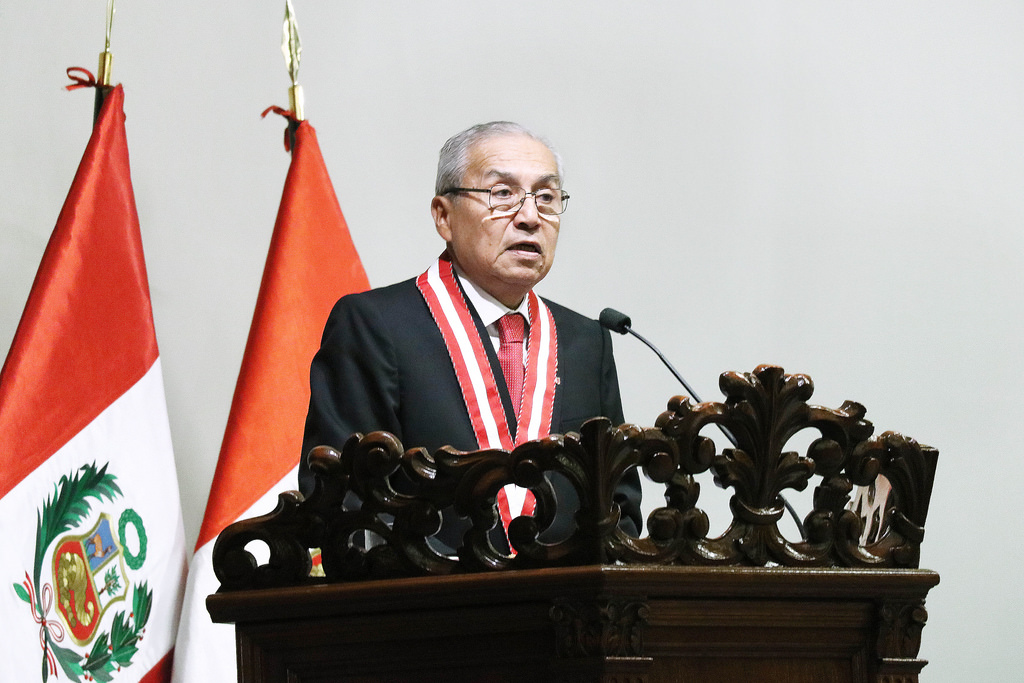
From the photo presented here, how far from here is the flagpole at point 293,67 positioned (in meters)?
3.09

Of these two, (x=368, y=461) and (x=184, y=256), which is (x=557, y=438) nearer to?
(x=368, y=461)

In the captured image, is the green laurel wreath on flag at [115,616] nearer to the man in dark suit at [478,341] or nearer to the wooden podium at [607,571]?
the man in dark suit at [478,341]

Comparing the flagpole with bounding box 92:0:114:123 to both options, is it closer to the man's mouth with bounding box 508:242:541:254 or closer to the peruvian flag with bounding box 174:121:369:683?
the peruvian flag with bounding box 174:121:369:683

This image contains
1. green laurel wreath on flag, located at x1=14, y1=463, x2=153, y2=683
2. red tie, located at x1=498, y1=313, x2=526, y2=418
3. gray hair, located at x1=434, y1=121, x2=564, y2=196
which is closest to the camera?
red tie, located at x1=498, y1=313, x2=526, y2=418

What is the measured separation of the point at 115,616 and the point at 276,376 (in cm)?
65

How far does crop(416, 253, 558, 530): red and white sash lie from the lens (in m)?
1.88

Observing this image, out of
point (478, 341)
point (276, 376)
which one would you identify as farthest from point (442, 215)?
point (276, 376)

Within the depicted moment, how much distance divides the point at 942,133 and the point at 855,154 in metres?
0.28

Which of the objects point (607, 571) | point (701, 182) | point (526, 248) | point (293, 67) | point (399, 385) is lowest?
point (607, 571)

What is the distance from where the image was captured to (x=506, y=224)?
2029mm

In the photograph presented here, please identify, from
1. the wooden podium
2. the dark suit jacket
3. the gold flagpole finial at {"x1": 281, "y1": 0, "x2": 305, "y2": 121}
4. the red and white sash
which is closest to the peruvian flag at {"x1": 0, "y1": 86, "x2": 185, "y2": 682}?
the gold flagpole finial at {"x1": 281, "y1": 0, "x2": 305, "y2": 121}

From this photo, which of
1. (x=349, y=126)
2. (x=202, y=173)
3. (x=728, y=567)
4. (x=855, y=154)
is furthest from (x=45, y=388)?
(x=855, y=154)

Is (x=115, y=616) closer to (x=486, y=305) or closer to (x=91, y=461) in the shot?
(x=91, y=461)

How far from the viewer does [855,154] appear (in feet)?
11.9
